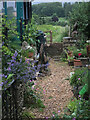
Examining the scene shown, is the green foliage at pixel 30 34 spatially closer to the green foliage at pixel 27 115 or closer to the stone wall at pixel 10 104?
the green foliage at pixel 27 115

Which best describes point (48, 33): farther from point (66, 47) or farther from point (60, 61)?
point (60, 61)

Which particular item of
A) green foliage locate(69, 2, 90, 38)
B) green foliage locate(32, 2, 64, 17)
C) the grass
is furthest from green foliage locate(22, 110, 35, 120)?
the grass

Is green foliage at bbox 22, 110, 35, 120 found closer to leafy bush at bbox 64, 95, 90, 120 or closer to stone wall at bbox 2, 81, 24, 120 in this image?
stone wall at bbox 2, 81, 24, 120

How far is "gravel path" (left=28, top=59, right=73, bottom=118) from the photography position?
11.7 feet

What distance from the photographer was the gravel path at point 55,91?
11.7 ft

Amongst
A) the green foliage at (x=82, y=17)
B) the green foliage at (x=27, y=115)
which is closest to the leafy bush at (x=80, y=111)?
the green foliage at (x=27, y=115)

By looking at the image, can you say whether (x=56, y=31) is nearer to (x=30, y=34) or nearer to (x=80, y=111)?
(x=30, y=34)

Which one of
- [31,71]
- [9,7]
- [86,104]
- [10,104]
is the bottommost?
[86,104]

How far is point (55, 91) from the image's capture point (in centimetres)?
473

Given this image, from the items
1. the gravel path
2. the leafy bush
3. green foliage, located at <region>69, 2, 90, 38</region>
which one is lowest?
the gravel path

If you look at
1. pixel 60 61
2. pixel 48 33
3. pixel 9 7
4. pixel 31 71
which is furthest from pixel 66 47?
pixel 31 71

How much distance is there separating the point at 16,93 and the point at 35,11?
23.7ft

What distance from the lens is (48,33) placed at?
34.2 ft

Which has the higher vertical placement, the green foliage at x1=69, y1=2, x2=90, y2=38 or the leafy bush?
the green foliage at x1=69, y1=2, x2=90, y2=38
